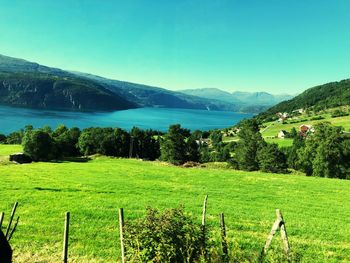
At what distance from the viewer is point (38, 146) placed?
69000 millimetres

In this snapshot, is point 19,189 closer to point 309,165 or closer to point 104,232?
point 104,232

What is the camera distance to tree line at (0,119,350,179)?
6688cm

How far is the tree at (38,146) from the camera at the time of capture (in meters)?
68.5

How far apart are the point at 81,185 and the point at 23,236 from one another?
53.1 ft

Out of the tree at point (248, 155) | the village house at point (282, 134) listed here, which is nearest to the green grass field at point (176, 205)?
the tree at point (248, 155)

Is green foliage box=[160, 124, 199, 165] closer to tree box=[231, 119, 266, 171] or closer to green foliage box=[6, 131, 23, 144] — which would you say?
tree box=[231, 119, 266, 171]

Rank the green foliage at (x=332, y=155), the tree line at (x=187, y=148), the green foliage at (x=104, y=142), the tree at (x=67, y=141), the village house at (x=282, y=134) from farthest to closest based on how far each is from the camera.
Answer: the village house at (x=282, y=134) < the green foliage at (x=104, y=142) < the tree at (x=67, y=141) < the tree line at (x=187, y=148) < the green foliage at (x=332, y=155)

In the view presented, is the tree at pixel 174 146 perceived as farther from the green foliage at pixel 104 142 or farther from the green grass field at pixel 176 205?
the green grass field at pixel 176 205

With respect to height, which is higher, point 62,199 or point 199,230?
point 199,230

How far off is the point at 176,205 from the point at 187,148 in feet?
252

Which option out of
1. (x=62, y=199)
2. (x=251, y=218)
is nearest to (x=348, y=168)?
(x=251, y=218)

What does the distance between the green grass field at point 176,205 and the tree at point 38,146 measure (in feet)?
107

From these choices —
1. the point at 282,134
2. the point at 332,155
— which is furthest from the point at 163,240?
the point at 282,134

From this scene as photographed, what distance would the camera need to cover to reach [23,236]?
16.2 m
